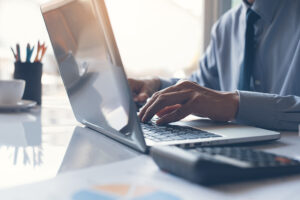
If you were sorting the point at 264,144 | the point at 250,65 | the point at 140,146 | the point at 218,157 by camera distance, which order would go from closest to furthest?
1. the point at 218,157
2. the point at 140,146
3. the point at 264,144
4. the point at 250,65

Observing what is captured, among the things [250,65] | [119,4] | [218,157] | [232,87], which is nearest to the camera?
[218,157]

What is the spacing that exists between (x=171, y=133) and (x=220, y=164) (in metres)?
0.25

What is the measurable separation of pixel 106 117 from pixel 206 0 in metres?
1.58

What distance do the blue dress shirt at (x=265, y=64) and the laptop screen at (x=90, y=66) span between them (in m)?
0.35

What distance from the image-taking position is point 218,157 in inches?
20.1

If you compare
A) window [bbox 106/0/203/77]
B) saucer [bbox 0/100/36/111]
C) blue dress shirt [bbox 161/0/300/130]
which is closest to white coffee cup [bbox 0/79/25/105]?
saucer [bbox 0/100/36/111]

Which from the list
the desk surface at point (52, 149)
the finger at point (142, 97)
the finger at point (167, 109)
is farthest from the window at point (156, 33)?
the finger at point (167, 109)

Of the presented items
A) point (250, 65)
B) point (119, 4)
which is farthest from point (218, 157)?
point (119, 4)

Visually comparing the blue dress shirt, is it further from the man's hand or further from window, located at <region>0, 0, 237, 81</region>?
window, located at <region>0, 0, 237, 81</region>

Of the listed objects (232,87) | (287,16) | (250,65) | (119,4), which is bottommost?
(232,87)

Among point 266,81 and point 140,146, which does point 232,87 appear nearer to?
point 266,81

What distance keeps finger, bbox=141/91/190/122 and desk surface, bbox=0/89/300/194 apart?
0.11m

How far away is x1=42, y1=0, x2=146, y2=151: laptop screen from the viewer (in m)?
0.63

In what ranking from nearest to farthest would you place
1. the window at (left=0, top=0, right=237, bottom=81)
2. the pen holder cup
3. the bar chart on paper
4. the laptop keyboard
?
the bar chart on paper < the laptop keyboard < the pen holder cup < the window at (left=0, top=0, right=237, bottom=81)
